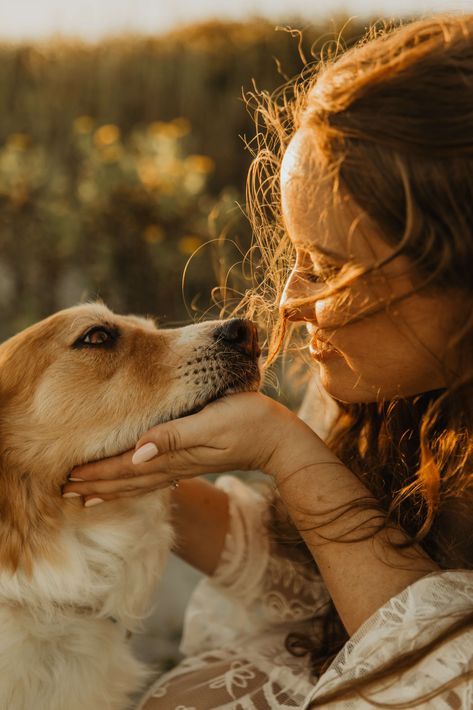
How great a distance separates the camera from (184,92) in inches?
273

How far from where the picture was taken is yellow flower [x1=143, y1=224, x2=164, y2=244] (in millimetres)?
4457

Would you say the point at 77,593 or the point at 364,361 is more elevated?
→ the point at 364,361

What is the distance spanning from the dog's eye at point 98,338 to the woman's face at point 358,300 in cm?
54

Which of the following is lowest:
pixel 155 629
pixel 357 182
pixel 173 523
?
pixel 155 629

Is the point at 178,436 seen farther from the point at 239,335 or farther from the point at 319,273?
the point at 319,273

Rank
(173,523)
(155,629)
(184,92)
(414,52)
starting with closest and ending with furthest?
1. (414,52)
2. (173,523)
3. (155,629)
4. (184,92)

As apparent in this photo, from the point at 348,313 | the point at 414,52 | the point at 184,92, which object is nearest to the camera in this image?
the point at 414,52

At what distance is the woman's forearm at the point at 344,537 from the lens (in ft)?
5.34

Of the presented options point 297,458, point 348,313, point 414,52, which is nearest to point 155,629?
point 297,458

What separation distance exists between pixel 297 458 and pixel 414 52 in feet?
2.99

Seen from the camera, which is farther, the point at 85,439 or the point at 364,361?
the point at 85,439

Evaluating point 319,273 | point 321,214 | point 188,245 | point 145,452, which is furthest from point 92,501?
point 188,245

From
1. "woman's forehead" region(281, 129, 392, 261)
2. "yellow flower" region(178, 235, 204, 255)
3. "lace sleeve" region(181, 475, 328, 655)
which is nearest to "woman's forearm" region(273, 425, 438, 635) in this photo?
"woman's forehead" region(281, 129, 392, 261)

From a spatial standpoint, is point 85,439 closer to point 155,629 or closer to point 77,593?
point 77,593
